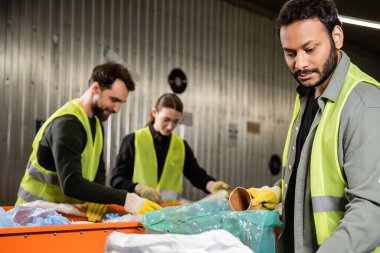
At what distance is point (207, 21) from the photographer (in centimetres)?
703

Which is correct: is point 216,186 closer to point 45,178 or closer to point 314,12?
point 45,178

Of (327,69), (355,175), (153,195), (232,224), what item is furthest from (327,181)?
(153,195)

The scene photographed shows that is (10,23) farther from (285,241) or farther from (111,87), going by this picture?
(285,241)

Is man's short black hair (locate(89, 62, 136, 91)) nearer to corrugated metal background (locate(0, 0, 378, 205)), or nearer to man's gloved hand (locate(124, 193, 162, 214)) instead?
man's gloved hand (locate(124, 193, 162, 214))

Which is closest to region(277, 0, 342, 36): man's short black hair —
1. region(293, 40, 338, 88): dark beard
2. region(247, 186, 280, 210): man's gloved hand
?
region(293, 40, 338, 88): dark beard

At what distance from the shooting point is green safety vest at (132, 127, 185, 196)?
4.31 meters

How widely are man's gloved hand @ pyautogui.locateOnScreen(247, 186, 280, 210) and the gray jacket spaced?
1.14 ft

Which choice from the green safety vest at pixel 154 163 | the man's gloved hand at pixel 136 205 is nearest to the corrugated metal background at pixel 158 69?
the green safety vest at pixel 154 163

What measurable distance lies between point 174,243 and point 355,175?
1.98ft

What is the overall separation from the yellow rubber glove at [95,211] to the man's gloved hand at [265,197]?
1.29 meters

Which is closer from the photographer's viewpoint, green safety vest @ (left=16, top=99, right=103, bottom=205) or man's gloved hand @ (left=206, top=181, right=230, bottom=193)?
green safety vest @ (left=16, top=99, right=103, bottom=205)

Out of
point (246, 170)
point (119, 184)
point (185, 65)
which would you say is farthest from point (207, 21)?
point (119, 184)

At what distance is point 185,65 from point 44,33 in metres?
2.12

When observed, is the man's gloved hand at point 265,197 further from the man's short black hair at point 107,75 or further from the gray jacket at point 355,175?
the man's short black hair at point 107,75
